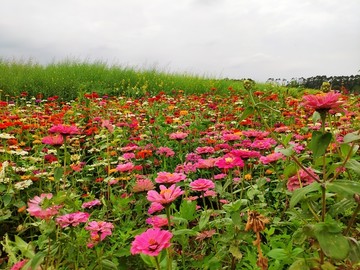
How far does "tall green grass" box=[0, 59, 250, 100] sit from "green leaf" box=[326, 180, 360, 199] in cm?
685

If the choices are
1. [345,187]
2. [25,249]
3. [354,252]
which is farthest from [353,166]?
[25,249]

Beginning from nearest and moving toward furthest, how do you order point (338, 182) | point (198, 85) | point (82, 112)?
point (338, 182) < point (82, 112) < point (198, 85)

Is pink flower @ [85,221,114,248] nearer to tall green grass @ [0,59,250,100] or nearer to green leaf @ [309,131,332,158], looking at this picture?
green leaf @ [309,131,332,158]

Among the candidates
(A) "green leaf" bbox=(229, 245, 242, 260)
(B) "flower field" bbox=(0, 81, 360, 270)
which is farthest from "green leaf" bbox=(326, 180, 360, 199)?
(A) "green leaf" bbox=(229, 245, 242, 260)

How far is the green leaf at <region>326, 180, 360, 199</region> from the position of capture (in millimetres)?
929

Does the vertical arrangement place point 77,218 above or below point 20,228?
above

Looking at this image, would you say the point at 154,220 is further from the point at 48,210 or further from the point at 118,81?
the point at 118,81

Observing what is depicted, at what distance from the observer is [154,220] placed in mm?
1362

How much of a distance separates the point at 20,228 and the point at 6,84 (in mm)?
7684

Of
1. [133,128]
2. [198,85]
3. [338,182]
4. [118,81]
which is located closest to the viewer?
[338,182]

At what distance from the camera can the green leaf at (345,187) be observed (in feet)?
3.05

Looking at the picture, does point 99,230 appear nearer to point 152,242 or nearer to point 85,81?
point 152,242

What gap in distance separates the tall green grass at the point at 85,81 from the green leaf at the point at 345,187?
685 cm

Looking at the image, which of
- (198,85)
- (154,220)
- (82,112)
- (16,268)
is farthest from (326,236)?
(198,85)
